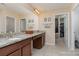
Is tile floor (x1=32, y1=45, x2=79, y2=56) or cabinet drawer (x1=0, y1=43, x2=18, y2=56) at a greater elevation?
cabinet drawer (x1=0, y1=43, x2=18, y2=56)

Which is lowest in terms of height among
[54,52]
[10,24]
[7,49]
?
[54,52]

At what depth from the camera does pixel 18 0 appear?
1.55 m

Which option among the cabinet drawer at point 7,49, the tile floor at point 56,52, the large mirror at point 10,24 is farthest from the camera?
the tile floor at point 56,52

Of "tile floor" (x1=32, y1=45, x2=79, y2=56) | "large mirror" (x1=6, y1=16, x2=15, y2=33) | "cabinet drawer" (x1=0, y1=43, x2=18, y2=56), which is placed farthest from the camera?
"tile floor" (x1=32, y1=45, x2=79, y2=56)

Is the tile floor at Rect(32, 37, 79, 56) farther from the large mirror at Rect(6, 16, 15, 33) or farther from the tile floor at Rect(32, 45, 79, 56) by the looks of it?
the large mirror at Rect(6, 16, 15, 33)

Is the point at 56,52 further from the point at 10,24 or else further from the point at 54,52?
the point at 10,24

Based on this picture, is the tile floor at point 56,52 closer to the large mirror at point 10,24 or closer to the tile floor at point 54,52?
the tile floor at point 54,52

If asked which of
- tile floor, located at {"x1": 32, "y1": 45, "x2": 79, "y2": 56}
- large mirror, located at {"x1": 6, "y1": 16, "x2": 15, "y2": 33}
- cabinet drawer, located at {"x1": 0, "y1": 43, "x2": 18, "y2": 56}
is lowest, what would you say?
tile floor, located at {"x1": 32, "y1": 45, "x2": 79, "y2": 56}

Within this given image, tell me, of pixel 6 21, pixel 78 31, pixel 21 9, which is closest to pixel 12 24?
pixel 6 21

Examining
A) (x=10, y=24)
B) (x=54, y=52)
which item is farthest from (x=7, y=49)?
(x=54, y=52)

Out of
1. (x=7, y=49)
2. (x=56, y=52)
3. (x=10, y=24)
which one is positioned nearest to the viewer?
(x=7, y=49)

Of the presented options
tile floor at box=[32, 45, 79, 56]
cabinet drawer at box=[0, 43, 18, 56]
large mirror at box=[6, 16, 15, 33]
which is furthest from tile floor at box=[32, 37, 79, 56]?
cabinet drawer at box=[0, 43, 18, 56]

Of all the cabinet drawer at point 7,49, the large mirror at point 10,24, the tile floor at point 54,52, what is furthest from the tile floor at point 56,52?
the cabinet drawer at point 7,49

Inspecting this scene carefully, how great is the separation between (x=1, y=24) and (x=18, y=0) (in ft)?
4.91
